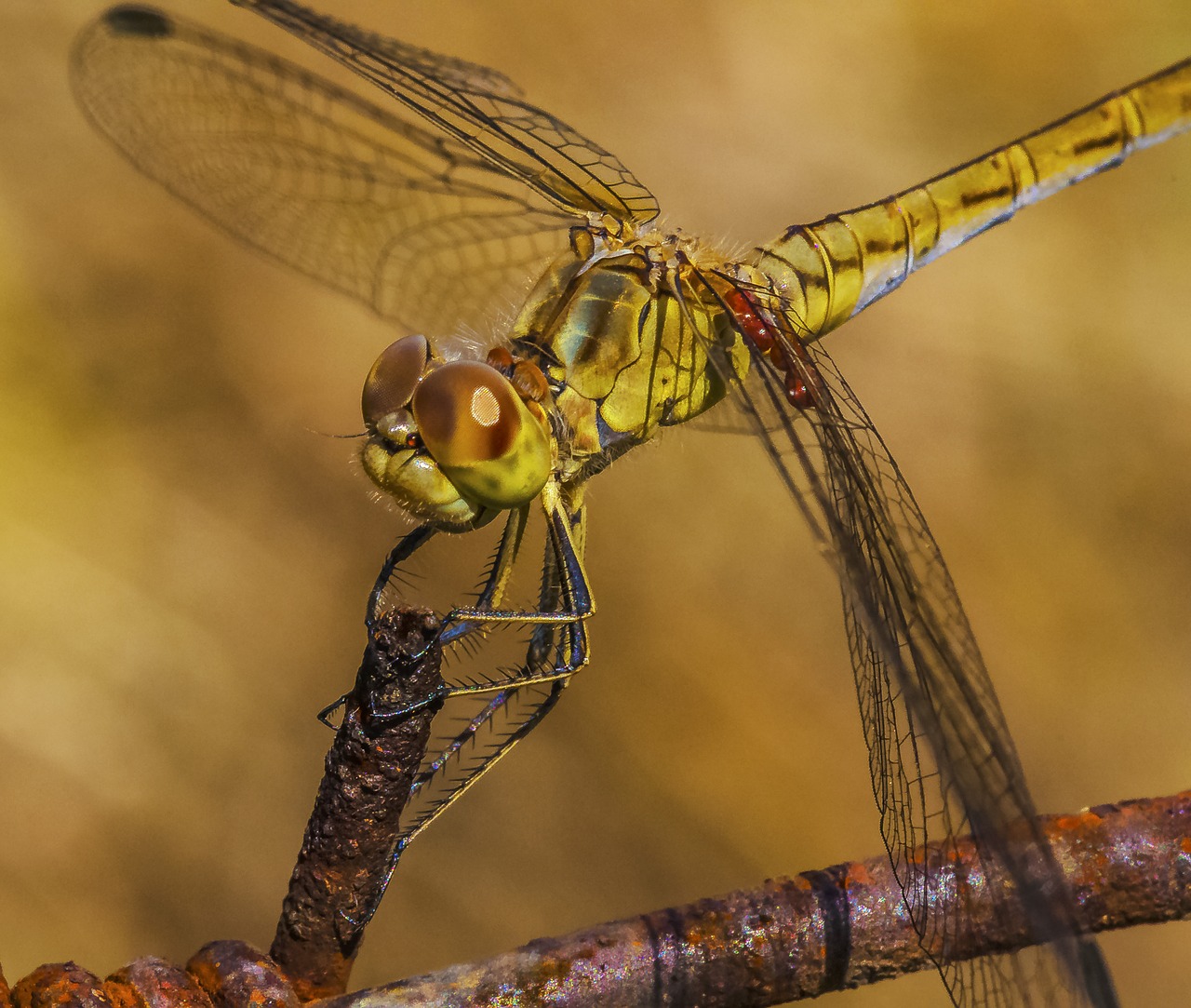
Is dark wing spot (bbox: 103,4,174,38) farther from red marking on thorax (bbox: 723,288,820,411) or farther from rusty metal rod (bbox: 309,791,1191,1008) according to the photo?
rusty metal rod (bbox: 309,791,1191,1008)

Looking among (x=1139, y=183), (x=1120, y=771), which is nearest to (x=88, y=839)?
(x=1120, y=771)

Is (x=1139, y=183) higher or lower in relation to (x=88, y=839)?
higher

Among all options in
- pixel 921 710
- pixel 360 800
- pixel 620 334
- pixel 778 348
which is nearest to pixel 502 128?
pixel 620 334

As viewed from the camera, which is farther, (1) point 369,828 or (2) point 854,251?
(2) point 854,251

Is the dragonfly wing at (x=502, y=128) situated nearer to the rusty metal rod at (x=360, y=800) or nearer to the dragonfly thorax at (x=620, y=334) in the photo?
the dragonfly thorax at (x=620, y=334)

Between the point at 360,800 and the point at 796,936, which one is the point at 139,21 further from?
the point at 796,936

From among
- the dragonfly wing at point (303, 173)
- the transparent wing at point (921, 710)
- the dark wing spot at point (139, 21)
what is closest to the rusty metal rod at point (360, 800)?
the transparent wing at point (921, 710)

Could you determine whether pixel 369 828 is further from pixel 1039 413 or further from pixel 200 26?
pixel 1039 413
